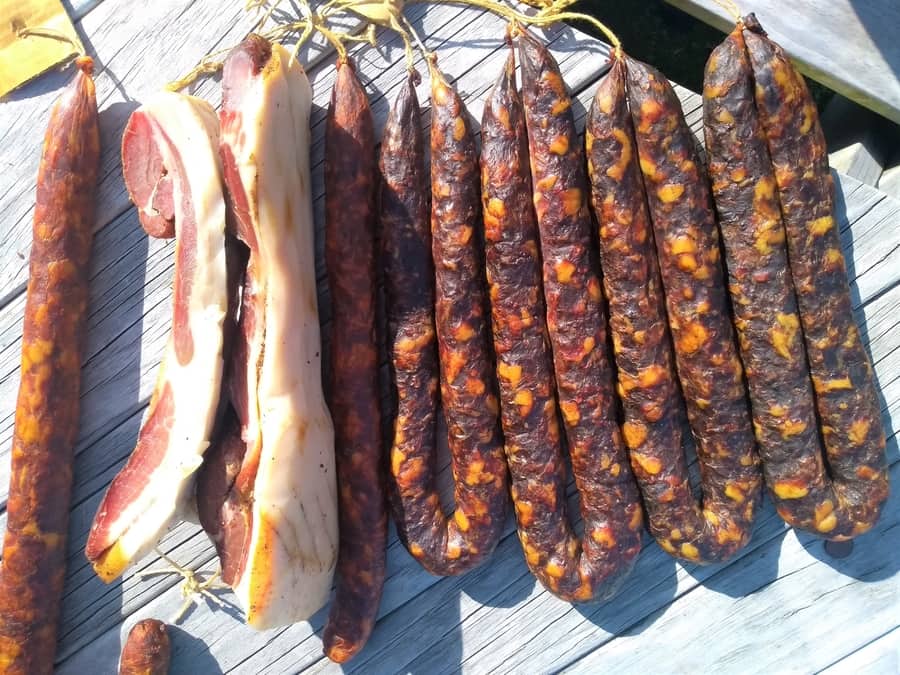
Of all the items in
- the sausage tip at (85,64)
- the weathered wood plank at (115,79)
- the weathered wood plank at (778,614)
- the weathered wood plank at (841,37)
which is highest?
the sausage tip at (85,64)

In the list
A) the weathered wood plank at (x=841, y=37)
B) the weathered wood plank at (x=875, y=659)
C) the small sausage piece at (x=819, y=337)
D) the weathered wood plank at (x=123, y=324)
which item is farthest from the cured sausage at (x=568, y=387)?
the weathered wood plank at (x=123, y=324)

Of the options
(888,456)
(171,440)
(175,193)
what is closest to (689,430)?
(888,456)

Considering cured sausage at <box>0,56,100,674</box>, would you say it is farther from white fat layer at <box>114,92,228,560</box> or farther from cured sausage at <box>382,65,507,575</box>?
cured sausage at <box>382,65,507,575</box>

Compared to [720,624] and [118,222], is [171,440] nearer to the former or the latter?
[118,222]

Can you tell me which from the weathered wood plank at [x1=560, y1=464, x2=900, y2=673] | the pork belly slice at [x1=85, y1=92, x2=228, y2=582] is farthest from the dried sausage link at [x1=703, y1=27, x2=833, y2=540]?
the pork belly slice at [x1=85, y1=92, x2=228, y2=582]

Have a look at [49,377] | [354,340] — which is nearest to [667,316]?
[354,340]

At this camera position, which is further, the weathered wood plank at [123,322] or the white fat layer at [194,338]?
the weathered wood plank at [123,322]

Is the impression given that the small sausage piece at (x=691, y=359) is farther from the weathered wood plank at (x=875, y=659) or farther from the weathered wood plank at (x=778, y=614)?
the weathered wood plank at (x=875, y=659)

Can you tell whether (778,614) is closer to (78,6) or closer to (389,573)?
(389,573)
